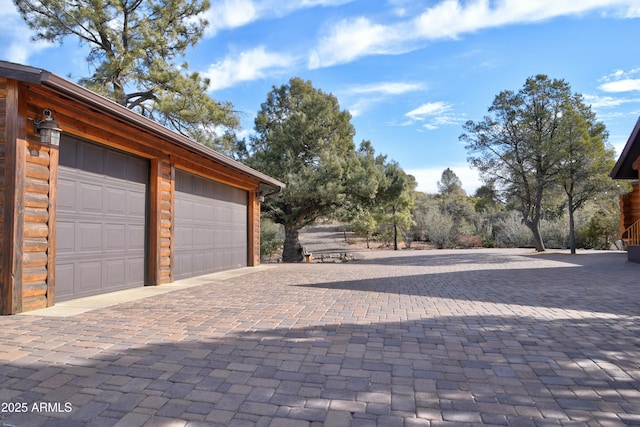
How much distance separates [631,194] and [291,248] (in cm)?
1481

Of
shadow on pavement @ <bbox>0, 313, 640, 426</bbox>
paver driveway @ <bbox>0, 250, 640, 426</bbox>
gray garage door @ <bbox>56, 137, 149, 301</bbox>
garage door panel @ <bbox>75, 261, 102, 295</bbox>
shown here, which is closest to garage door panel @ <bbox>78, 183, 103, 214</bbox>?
gray garage door @ <bbox>56, 137, 149, 301</bbox>

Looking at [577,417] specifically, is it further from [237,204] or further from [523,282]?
[237,204]

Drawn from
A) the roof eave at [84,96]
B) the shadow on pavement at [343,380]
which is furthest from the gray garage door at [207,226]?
the shadow on pavement at [343,380]

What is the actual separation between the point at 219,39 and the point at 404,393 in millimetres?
14890

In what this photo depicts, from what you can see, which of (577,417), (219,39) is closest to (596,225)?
(219,39)

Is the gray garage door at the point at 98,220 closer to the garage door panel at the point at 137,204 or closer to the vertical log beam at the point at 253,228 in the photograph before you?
the garage door panel at the point at 137,204

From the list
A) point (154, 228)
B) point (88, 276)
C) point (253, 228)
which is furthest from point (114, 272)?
point (253, 228)

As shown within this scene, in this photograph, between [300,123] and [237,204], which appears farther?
[300,123]

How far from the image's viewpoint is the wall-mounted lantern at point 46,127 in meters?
4.82

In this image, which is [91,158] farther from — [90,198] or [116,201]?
[116,201]

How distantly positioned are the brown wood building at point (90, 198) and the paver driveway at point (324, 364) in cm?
98

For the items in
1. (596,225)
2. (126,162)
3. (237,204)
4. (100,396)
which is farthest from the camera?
(596,225)

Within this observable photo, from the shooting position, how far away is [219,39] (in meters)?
14.3

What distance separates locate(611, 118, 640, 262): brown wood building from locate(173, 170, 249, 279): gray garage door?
11.9 m
